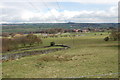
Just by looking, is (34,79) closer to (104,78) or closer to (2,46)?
(104,78)

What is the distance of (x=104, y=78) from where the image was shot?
40.7 ft

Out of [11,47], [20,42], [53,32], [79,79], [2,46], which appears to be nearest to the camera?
[79,79]

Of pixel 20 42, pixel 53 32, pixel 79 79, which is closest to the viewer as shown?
pixel 79 79

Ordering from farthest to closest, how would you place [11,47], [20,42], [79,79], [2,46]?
[20,42] < [11,47] < [2,46] < [79,79]

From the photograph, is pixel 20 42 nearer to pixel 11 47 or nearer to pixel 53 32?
pixel 11 47

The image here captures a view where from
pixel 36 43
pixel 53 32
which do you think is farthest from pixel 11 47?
pixel 53 32

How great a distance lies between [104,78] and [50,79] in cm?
471

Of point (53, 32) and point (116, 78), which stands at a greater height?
point (53, 32)

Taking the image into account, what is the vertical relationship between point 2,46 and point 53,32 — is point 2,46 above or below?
below

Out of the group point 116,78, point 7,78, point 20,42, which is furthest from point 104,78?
point 20,42

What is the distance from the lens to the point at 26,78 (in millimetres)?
12570

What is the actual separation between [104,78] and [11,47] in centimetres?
5401

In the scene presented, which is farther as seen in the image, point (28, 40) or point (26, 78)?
point (28, 40)

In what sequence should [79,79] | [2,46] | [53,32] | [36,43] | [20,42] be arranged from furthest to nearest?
[53,32]
[36,43]
[20,42]
[2,46]
[79,79]
